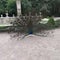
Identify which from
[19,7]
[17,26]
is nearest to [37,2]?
[19,7]

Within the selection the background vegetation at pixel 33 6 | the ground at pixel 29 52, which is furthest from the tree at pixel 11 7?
the ground at pixel 29 52

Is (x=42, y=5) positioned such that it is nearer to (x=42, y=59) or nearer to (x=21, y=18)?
(x=21, y=18)

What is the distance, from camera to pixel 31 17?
→ 1231cm

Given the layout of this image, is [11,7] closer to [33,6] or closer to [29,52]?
[33,6]

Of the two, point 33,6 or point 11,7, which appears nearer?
point 33,6

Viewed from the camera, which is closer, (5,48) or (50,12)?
(5,48)

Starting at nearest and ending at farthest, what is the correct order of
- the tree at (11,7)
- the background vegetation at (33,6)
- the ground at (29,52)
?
the ground at (29,52)
the background vegetation at (33,6)
the tree at (11,7)

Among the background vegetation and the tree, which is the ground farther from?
the tree

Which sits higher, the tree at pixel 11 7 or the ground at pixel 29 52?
the tree at pixel 11 7

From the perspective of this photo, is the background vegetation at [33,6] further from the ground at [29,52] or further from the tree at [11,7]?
the ground at [29,52]

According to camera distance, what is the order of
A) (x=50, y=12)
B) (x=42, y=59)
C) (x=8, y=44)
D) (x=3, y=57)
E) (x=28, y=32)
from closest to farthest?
(x=42, y=59), (x=3, y=57), (x=8, y=44), (x=28, y=32), (x=50, y=12)

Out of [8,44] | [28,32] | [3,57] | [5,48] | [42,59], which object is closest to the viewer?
[42,59]

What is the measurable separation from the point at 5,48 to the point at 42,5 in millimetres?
13454

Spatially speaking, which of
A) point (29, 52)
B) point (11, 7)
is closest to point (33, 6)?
point (11, 7)
